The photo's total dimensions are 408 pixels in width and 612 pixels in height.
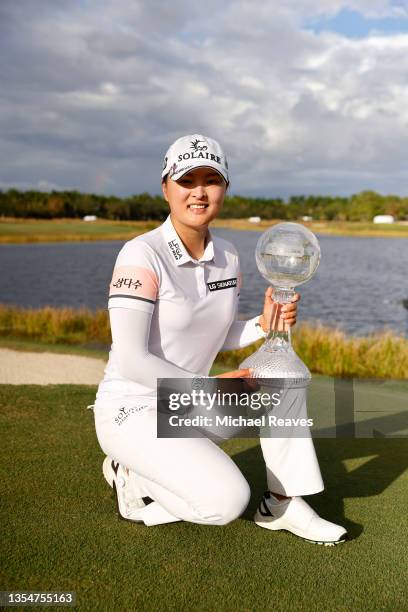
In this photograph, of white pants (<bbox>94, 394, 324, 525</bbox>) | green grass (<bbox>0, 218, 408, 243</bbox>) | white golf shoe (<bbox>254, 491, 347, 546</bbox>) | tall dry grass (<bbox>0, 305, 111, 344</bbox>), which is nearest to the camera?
white pants (<bbox>94, 394, 324, 525</bbox>)

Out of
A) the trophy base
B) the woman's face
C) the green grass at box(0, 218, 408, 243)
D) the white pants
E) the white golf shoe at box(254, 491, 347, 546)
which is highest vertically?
the woman's face

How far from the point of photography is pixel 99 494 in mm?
3662

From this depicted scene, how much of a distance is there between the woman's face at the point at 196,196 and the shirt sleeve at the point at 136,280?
226 mm

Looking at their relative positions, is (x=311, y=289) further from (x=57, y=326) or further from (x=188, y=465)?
(x=188, y=465)

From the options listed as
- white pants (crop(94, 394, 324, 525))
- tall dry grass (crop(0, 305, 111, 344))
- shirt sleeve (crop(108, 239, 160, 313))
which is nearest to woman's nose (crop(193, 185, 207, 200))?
shirt sleeve (crop(108, 239, 160, 313))

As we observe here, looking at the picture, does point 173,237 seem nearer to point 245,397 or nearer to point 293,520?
point 245,397

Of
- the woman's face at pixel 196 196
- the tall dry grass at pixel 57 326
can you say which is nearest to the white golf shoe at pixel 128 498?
the woman's face at pixel 196 196

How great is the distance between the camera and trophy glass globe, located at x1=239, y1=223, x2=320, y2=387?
2959mm

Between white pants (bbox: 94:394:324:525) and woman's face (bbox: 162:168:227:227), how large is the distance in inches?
30.9

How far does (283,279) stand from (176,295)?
468 mm

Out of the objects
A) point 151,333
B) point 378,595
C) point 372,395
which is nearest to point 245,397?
point 151,333

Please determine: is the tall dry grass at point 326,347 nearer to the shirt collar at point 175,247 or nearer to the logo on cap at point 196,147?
the shirt collar at point 175,247

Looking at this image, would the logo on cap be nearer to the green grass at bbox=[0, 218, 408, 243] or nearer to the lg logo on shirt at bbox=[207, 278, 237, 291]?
the lg logo on shirt at bbox=[207, 278, 237, 291]

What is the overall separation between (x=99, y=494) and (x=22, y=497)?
376 millimetres
